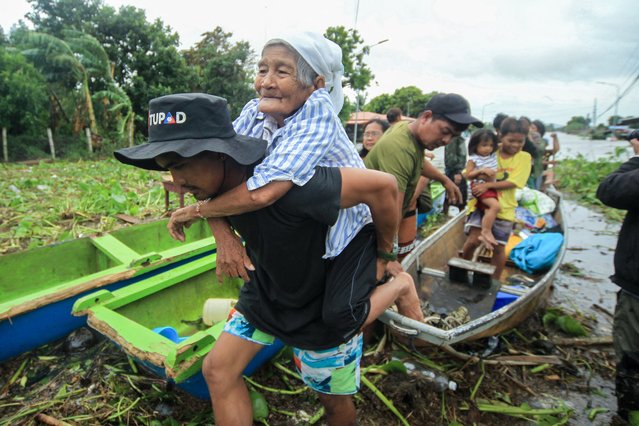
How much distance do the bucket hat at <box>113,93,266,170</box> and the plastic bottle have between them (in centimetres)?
248

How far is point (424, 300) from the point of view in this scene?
12.7ft

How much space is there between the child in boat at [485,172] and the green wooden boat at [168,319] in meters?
2.76

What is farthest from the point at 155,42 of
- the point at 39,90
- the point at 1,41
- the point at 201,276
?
the point at 201,276

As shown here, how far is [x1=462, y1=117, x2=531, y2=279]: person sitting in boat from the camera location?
4.24 meters

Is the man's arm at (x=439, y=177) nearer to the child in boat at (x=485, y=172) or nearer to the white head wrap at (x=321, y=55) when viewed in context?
the child in boat at (x=485, y=172)

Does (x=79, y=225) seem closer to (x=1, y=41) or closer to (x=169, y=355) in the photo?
(x=169, y=355)

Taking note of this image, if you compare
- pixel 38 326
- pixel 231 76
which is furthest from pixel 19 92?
pixel 38 326

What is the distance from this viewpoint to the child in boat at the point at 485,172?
4.29 meters

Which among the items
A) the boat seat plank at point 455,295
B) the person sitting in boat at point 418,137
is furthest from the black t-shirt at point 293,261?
the boat seat plank at point 455,295

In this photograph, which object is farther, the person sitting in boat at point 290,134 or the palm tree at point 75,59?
the palm tree at point 75,59

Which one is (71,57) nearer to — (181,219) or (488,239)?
(488,239)

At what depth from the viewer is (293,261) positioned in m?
1.51

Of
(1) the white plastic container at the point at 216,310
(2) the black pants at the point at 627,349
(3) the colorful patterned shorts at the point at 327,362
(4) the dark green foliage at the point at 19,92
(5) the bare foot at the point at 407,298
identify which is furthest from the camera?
(4) the dark green foliage at the point at 19,92

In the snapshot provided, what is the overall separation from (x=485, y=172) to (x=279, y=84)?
3.52 meters
